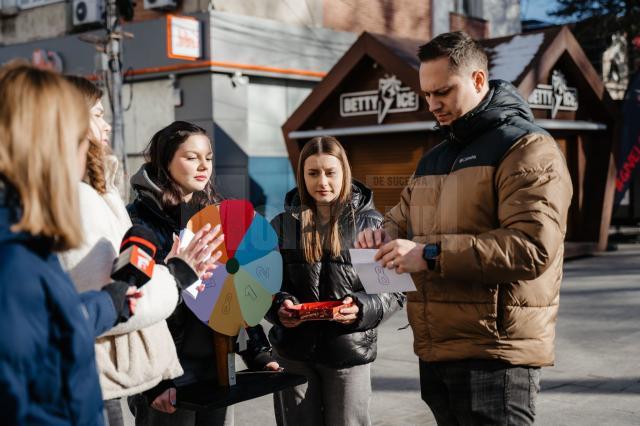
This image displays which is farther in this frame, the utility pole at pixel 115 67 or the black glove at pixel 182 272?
the utility pole at pixel 115 67

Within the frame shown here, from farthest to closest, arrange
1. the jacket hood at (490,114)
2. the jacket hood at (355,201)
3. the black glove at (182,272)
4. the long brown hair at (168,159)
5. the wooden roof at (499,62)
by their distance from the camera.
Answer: the wooden roof at (499,62)
the jacket hood at (355,201)
the long brown hair at (168,159)
the jacket hood at (490,114)
the black glove at (182,272)

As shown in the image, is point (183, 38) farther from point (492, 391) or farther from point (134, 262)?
point (134, 262)

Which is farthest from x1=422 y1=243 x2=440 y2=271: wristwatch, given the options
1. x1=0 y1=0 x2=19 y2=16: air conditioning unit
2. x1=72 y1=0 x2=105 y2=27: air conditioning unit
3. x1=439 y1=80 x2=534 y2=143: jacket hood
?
x1=0 y1=0 x2=19 y2=16: air conditioning unit

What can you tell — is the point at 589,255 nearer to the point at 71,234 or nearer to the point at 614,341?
the point at 614,341

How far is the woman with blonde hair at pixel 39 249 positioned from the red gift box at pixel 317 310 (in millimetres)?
1541

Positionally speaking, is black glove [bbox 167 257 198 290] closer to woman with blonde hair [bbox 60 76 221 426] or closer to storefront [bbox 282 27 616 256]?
woman with blonde hair [bbox 60 76 221 426]

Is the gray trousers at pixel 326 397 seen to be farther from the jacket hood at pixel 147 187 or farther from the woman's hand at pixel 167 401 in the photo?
the jacket hood at pixel 147 187

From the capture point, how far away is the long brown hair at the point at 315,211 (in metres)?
3.57

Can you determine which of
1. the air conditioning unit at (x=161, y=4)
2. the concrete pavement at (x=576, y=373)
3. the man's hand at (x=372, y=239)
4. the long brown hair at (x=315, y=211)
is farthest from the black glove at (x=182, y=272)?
the air conditioning unit at (x=161, y=4)

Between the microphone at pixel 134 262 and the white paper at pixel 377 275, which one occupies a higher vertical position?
the microphone at pixel 134 262

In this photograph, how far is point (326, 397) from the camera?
11.5 ft

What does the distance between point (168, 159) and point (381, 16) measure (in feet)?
55.0

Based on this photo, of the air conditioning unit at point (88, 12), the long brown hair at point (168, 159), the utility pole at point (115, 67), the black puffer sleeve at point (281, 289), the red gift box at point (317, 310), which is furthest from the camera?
the air conditioning unit at point (88, 12)

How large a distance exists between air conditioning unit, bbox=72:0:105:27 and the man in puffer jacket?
594 inches
